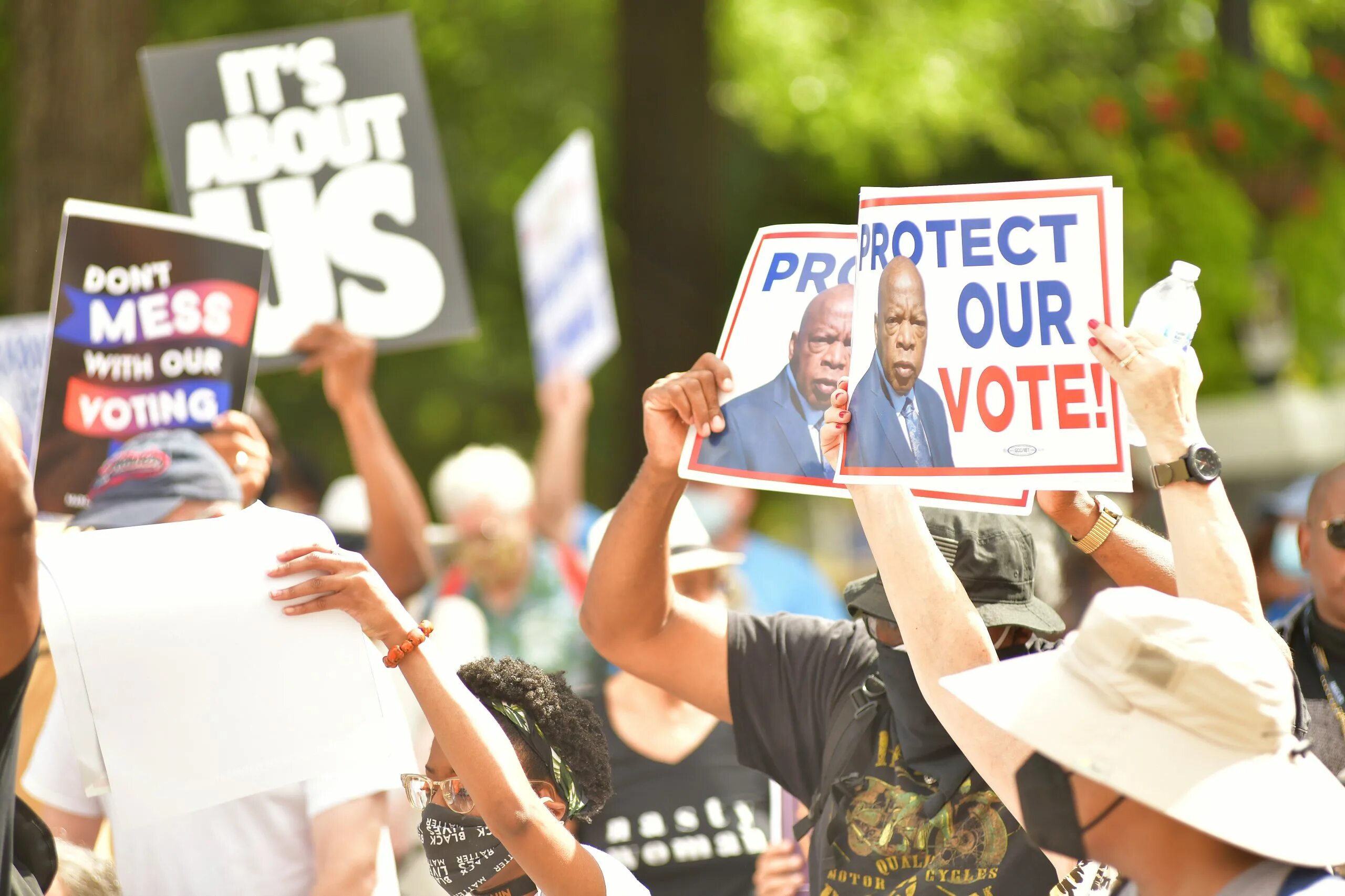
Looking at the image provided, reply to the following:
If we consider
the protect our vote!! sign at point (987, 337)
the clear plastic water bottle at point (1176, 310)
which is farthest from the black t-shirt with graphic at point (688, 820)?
the clear plastic water bottle at point (1176, 310)

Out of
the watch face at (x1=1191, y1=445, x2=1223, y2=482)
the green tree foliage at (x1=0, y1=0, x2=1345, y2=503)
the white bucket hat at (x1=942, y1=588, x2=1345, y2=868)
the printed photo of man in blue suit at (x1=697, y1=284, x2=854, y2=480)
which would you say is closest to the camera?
the white bucket hat at (x1=942, y1=588, x2=1345, y2=868)

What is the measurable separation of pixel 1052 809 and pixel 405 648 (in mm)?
1005

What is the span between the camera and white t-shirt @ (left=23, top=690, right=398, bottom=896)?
288 cm

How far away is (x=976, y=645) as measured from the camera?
2.52m

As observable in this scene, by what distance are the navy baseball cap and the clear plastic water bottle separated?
174 cm

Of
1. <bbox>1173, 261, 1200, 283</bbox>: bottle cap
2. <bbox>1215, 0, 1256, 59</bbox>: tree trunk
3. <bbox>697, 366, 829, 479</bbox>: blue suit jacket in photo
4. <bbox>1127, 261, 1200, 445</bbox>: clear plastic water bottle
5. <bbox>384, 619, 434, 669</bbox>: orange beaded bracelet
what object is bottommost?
<bbox>384, 619, 434, 669</bbox>: orange beaded bracelet

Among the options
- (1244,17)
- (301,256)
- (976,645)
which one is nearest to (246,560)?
(976,645)

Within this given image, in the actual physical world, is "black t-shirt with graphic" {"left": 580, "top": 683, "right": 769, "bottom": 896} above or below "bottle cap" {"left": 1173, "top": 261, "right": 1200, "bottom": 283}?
below

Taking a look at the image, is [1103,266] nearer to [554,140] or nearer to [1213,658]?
[1213,658]

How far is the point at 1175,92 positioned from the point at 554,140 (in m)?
4.94

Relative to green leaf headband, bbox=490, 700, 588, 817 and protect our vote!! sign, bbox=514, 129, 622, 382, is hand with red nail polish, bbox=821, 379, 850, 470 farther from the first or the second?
protect our vote!! sign, bbox=514, 129, 622, 382

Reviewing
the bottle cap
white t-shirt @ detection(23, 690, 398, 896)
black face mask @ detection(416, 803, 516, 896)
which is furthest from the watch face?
white t-shirt @ detection(23, 690, 398, 896)

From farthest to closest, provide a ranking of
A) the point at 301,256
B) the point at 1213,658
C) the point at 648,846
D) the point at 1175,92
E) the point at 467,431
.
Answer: the point at 467,431 → the point at 1175,92 → the point at 301,256 → the point at 648,846 → the point at 1213,658

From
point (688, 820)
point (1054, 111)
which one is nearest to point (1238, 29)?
point (1054, 111)
